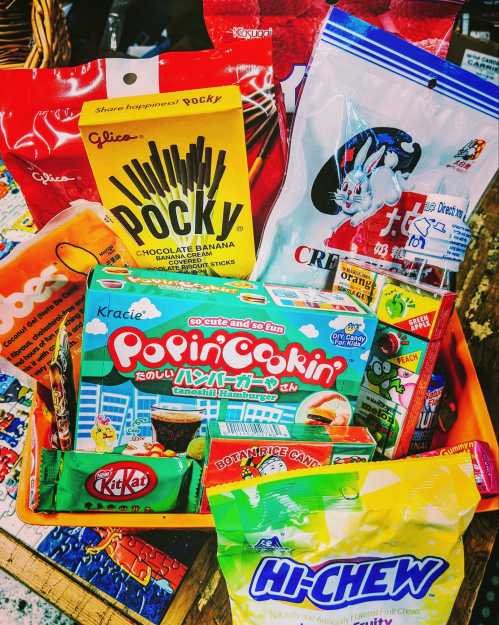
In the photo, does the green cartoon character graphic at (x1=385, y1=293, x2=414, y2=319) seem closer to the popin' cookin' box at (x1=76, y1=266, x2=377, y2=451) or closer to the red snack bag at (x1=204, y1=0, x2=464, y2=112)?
the popin' cookin' box at (x1=76, y1=266, x2=377, y2=451)

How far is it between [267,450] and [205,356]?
0.18 metres

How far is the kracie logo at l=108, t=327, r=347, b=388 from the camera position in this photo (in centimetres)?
86

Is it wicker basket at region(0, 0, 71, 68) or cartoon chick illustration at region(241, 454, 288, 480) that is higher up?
wicker basket at region(0, 0, 71, 68)

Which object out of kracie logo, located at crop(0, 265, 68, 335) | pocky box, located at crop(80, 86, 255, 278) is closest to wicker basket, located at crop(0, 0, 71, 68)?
pocky box, located at crop(80, 86, 255, 278)

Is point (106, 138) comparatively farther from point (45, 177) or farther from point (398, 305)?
point (398, 305)

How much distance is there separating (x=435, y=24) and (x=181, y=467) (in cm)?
109

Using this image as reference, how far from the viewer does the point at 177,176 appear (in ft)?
3.36

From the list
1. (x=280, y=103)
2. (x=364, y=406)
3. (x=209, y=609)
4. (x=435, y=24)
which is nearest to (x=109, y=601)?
(x=209, y=609)

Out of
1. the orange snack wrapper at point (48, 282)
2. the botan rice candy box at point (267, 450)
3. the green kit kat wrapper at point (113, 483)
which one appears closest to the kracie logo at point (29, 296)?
the orange snack wrapper at point (48, 282)

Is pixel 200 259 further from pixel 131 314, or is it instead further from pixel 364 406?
pixel 364 406

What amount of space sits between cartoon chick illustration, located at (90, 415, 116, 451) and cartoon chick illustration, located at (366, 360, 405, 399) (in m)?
0.49

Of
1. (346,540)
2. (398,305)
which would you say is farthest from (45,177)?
(346,540)

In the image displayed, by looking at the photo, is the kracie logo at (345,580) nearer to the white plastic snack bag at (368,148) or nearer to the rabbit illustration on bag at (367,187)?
the white plastic snack bag at (368,148)

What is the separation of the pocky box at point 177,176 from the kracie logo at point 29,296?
16 cm
